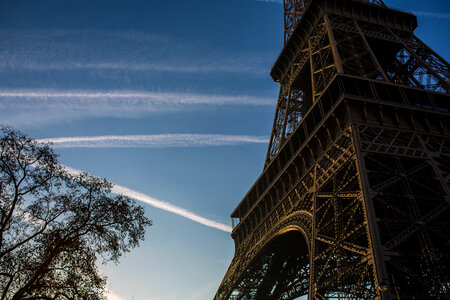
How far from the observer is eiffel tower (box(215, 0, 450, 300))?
14.6 meters

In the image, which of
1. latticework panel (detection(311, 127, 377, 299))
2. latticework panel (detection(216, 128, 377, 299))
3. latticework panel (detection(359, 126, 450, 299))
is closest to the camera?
latticework panel (detection(359, 126, 450, 299))

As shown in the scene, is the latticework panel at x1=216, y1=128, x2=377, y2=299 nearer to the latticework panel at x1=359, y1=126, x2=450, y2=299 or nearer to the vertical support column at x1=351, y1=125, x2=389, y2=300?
the vertical support column at x1=351, y1=125, x2=389, y2=300

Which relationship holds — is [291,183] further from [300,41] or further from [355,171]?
[300,41]

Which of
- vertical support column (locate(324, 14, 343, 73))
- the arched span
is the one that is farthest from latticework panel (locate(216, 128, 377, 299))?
vertical support column (locate(324, 14, 343, 73))

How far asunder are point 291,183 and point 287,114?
9365mm

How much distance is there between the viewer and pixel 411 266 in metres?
15.5

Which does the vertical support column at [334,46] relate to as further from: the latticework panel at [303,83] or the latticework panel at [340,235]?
the latticework panel at [340,235]

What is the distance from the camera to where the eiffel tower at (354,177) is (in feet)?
47.8

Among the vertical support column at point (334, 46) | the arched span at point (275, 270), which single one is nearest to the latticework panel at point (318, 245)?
the arched span at point (275, 270)

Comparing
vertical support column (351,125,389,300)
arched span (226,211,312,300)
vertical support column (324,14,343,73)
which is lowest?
vertical support column (351,125,389,300)

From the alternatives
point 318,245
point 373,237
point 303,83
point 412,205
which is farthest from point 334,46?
point 373,237

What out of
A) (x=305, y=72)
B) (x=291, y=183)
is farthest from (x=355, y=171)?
(x=305, y=72)

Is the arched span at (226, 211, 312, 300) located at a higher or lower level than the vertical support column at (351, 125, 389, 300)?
higher

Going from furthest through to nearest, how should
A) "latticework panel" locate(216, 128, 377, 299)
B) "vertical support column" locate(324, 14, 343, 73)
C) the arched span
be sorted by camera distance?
the arched span
"vertical support column" locate(324, 14, 343, 73)
"latticework panel" locate(216, 128, 377, 299)
